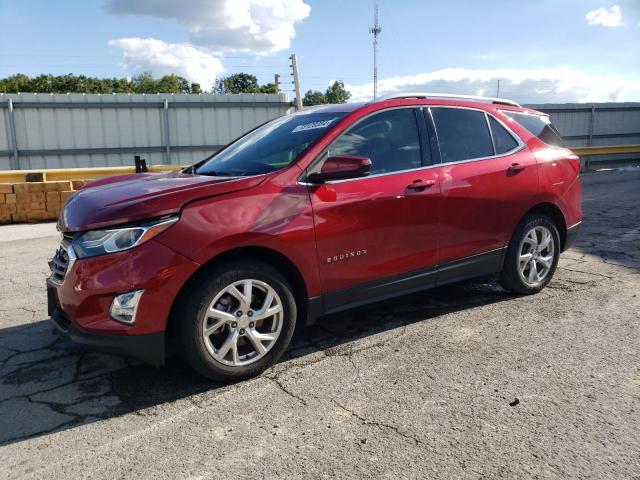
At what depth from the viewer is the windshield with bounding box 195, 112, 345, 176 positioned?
3688mm

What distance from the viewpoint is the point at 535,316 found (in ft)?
14.3

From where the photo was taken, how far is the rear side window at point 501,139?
15.1ft

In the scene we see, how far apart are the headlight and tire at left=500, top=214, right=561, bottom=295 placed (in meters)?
3.05

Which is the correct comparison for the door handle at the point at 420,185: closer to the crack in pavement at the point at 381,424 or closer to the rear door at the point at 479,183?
the rear door at the point at 479,183

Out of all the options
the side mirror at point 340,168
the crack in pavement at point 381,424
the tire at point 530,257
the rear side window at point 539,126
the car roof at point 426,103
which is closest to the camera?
the crack in pavement at point 381,424

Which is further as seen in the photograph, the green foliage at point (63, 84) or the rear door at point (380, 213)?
the green foliage at point (63, 84)

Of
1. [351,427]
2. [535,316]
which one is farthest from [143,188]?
Answer: [535,316]

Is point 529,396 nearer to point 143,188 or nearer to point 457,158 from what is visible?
point 457,158

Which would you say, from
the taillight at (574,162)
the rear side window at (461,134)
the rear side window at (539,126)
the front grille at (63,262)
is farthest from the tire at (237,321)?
the taillight at (574,162)

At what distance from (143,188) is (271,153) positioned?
3.20 ft

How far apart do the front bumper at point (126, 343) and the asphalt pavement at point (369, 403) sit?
0.31 m

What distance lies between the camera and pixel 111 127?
18.7 meters

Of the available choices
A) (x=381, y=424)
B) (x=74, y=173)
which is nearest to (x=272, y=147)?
(x=381, y=424)

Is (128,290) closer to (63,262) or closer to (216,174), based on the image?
(63,262)
